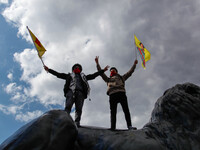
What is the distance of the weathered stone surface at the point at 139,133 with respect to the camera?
2570 millimetres

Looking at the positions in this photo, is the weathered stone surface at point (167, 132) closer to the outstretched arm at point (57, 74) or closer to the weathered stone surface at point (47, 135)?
the weathered stone surface at point (47, 135)

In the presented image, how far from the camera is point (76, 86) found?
4820 millimetres

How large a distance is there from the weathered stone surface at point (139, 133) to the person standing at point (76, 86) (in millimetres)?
1252

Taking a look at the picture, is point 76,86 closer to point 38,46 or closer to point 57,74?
point 57,74

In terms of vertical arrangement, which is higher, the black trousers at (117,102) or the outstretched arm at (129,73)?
the outstretched arm at (129,73)

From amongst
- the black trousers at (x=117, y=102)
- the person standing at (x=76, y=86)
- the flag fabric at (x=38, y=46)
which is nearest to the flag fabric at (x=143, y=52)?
the person standing at (x=76, y=86)

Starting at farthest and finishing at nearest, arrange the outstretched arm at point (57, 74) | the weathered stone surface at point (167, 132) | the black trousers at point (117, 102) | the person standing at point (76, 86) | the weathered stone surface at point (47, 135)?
the outstretched arm at point (57, 74) → the person standing at point (76, 86) → the black trousers at point (117, 102) → the weathered stone surface at point (167, 132) → the weathered stone surface at point (47, 135)

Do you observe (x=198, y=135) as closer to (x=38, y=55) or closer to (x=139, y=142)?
(x=139, y=142)

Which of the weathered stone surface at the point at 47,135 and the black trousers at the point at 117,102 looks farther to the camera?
the black trousers at the point at 117,102

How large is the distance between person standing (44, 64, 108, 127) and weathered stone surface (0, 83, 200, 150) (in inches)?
49.3

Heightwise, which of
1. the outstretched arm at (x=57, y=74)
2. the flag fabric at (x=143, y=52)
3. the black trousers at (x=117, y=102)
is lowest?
the black trousers at (x=117, y=102)

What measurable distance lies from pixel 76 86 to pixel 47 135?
2.25m

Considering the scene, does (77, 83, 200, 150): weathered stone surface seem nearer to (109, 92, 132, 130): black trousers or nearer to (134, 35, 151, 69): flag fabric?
(109, 92, 132, 130): black trousers

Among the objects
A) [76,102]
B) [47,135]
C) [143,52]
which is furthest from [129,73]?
[47,135]
